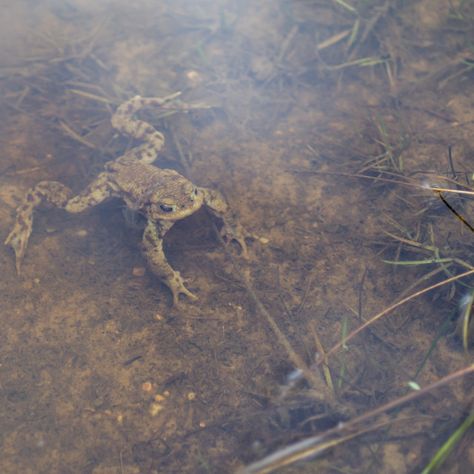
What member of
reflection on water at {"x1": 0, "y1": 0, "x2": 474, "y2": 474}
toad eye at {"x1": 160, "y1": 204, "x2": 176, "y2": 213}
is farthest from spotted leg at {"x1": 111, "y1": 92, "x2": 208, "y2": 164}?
toad eye at {"x1": 160, "y1": 204, "x2": 176, "y2": 213}

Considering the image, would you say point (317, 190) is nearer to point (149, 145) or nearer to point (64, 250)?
point (149, 145)

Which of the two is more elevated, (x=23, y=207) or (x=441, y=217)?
(x=441, y=217)

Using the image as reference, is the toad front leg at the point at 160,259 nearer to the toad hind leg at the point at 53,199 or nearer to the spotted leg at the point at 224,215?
the spotted leg at the point at 224,215

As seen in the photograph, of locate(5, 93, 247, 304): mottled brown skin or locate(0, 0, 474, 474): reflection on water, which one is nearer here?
locate(0, 0, 474, 474): reflection on water

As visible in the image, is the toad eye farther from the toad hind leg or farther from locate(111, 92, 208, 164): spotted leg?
locate(111, 92, 208, 164): spotted leg

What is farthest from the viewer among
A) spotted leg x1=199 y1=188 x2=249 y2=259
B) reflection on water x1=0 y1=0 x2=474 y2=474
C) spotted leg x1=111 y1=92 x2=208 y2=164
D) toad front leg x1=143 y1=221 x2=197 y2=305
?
spotted leg x1=111 y1=92 x2=208 y2=164

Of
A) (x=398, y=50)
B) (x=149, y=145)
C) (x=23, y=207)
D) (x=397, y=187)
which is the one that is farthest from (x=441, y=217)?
(x=23, y=207)

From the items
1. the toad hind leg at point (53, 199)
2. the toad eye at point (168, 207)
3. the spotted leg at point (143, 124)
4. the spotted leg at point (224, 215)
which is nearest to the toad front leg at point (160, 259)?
the toad eye at point (168, 207)
